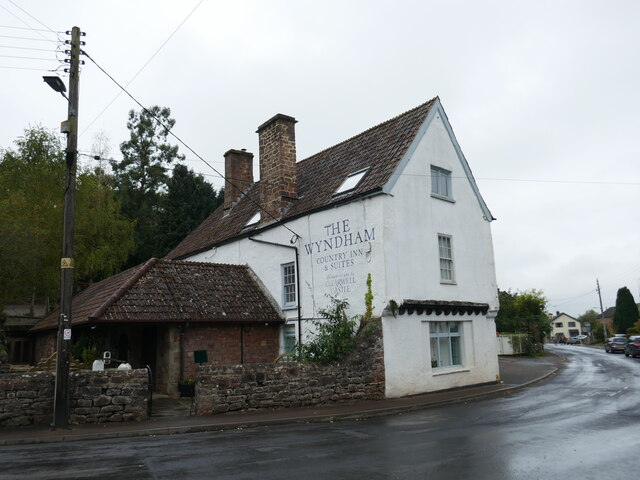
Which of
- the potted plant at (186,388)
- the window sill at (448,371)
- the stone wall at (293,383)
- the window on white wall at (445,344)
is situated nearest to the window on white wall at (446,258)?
the window on white wall at (445,344)

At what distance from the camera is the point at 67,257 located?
11914 millimetres

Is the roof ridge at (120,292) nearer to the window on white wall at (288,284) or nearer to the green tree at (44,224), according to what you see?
the window on white wall at (288,284)

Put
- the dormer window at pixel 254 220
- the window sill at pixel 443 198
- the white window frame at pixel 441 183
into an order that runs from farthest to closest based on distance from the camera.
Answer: the dormer window at pixel 254 220 → the white window frame at pixel 441 183 → the window sill at pixel 443 198

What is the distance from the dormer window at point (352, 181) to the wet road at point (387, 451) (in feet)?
26.5

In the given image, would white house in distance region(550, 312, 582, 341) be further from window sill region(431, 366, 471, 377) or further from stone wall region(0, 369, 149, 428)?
stone wall region(0, 369, 149, 428)

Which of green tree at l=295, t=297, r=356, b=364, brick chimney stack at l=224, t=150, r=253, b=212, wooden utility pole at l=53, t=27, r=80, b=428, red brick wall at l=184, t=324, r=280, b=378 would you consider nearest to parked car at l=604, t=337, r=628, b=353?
brick chimney stack at l=224, t=150, r=253, b=212

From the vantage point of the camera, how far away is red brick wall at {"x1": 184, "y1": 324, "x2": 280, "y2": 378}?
1689 centimetres

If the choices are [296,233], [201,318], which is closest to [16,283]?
[201,318]

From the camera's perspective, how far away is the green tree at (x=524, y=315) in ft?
130

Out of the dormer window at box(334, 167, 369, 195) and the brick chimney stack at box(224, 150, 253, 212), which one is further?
the brick chimney stack at box(224, 150, 253, 212)

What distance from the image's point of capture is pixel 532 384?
19.7 meters

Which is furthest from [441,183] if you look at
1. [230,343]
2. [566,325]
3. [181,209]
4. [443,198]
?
[566,325]

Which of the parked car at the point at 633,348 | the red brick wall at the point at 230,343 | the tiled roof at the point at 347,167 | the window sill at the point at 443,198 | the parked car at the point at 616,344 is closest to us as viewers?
the red brick wall at the point at 230,343

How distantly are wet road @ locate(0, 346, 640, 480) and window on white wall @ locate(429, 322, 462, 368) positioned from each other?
4882mm
